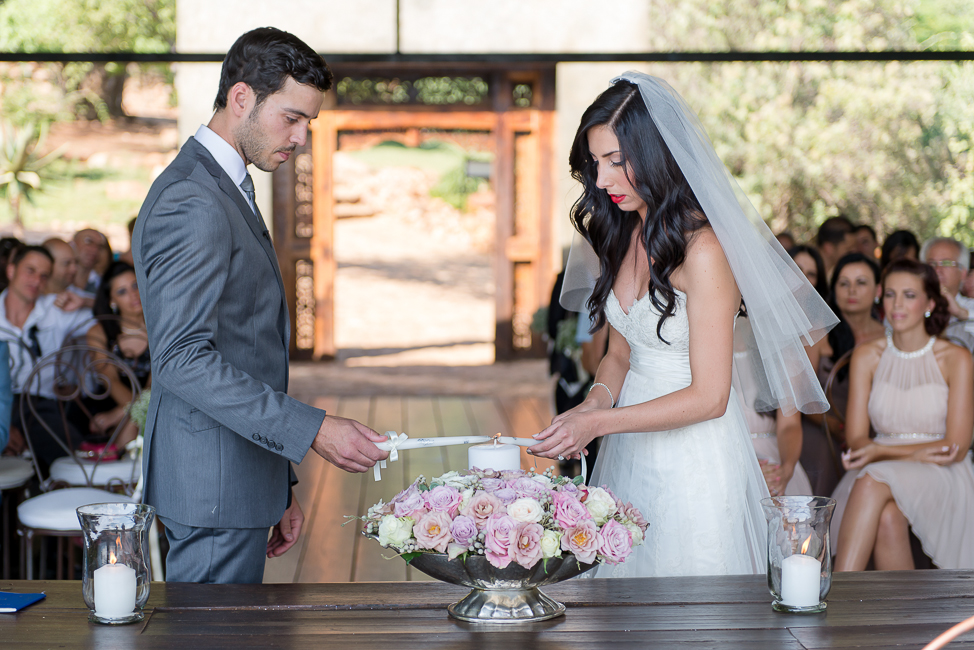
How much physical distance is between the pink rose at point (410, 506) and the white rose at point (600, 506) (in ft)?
0.91

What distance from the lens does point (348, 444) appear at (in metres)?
1.89

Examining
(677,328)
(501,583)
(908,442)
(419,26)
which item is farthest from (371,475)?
(501,583)

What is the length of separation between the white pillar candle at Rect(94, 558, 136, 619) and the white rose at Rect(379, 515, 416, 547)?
43cm

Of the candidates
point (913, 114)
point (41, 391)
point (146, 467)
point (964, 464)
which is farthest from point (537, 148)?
point (146, 467)

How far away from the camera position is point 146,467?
2014 millimetres

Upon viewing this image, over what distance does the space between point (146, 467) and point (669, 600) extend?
1063mm

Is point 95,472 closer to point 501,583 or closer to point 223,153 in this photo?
point 223,153

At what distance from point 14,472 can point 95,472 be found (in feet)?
1.06

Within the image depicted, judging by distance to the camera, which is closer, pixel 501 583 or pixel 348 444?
pixel 501 583

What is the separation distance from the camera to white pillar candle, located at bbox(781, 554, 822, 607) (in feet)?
5.51

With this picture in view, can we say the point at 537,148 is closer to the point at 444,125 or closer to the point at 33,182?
the point at 444,125

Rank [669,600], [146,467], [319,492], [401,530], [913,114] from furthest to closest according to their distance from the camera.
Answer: [913,114] → [319,492] → [146,467] → [669,600] → [401,530]

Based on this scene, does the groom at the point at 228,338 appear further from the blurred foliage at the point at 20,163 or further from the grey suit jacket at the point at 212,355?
the blurred foliage at the point at 20,163

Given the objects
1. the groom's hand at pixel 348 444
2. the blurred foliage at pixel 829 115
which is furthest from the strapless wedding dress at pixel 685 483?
the blurred foliage at pixel 829 115
